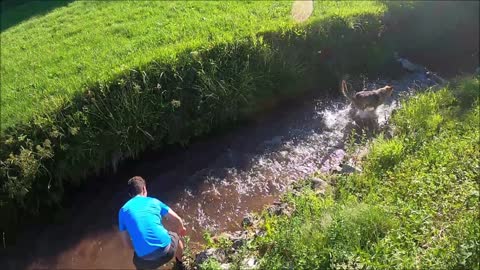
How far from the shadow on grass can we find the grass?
1218cm

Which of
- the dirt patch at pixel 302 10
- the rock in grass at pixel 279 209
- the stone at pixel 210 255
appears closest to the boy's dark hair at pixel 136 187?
the stone at pixel 210 255

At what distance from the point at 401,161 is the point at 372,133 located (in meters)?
2.22

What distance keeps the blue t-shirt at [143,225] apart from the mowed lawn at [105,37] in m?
4.16

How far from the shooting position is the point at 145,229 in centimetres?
667

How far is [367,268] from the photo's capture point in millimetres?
6098

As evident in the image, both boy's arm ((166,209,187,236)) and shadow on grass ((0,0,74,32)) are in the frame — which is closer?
boy's arm ((166,209,187,236))

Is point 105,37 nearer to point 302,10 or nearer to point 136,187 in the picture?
point 302,10

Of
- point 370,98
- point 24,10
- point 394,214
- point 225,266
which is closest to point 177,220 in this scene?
point 225,266

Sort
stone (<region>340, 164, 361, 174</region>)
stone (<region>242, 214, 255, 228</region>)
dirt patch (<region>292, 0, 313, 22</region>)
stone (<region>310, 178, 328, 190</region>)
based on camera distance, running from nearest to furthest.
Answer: stone (<region>242, 214, 255, 228</region>) < stone (<region>310, 178, 328, 190</region>) < stone (<region>340, 164, 361, 174</region>) < dirt patch (<region>292, 0, 313, 22</region>)

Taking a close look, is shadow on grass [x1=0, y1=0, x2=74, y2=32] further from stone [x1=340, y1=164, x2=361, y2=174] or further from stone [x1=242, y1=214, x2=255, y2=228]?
stone [x1=340, y1=164, x2=361, y2=174]

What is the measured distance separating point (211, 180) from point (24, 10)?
1176cm

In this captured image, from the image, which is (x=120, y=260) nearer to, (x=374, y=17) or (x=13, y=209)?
(x=13, y=209)

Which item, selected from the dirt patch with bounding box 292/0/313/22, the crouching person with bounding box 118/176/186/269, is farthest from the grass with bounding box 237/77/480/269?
the dirt patch with bounding box 292/0/313/22

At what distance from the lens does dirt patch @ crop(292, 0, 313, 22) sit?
12.8 meters
